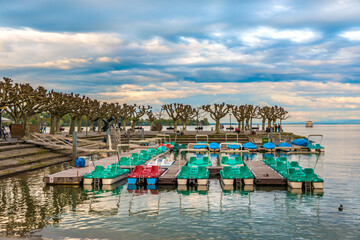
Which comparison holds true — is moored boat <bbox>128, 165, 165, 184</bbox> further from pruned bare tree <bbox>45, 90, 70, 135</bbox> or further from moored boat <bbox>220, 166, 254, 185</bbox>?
pruned bare tree <bbox>45, 90, 70, 135</bbox>

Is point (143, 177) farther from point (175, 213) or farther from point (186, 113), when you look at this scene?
→ point (186, 113)

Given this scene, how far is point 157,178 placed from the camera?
3731 centimetres

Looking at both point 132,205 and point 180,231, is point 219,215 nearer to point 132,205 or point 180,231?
point 180,231

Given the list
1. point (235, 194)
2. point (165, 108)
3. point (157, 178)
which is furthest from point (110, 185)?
point (165, 108)

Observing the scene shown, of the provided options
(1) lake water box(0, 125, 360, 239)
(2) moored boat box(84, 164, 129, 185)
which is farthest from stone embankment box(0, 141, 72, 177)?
(2) moored boat box(84, 164, 129, 185)

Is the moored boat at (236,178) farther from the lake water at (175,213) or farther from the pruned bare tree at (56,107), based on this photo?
the pruned bare tree at (56,107)

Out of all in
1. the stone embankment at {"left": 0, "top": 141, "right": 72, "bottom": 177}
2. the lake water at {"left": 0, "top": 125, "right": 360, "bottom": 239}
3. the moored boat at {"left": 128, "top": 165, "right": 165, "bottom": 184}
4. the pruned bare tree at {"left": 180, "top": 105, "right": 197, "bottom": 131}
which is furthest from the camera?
the pruned bare tree at {"left": 180, "top": 105, "right": 197, "bottom": 131}

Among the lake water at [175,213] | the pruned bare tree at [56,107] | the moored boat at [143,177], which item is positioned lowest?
the lake water at [175,213]

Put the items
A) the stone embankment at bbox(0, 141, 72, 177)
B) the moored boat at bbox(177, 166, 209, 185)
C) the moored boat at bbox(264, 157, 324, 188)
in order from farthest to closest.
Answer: the stone embankment at bbox(0, 141, 72, 177)
the moored boat at bbox(177, 166, 209, 185)
the moored boat at bbox(264, 157, 324, 188)

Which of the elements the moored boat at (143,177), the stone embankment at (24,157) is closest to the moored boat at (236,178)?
the moored boat at (143,177)

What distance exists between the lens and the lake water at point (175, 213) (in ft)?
68.8

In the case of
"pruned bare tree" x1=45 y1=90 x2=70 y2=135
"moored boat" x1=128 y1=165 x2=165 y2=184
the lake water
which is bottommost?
the lake water

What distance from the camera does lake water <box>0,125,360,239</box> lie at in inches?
826

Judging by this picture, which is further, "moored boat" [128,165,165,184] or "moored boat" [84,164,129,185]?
"moored boat" [128,165,165,184]
